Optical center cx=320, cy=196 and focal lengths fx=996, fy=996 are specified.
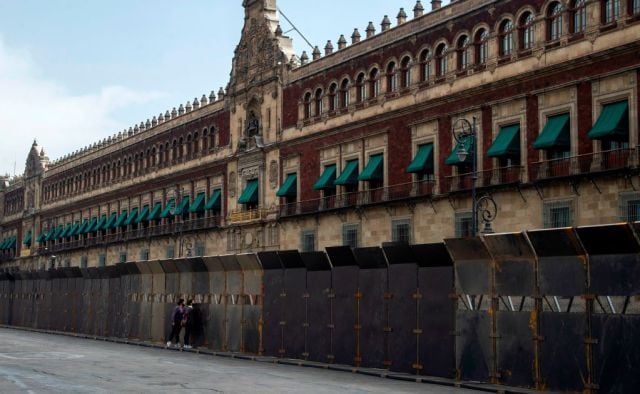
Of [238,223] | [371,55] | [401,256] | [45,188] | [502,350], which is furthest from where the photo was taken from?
[45,188]

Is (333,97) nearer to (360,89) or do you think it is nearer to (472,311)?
(360,89)

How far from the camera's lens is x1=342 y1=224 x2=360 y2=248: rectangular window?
1895 inches

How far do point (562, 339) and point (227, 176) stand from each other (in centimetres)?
4422

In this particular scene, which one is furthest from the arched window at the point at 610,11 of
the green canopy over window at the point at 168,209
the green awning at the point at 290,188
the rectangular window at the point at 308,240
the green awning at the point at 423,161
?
the green canopy over window at the point at 168,209

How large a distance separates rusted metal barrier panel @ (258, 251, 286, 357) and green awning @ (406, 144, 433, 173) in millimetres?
14484

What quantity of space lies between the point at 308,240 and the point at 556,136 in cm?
1884

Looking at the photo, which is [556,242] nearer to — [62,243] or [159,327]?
[159,327]

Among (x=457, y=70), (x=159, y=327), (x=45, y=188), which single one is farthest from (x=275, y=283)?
(x=45, y=188)

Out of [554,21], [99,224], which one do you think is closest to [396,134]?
[554,21]

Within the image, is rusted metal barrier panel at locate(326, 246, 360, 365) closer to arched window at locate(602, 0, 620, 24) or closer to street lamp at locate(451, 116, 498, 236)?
street lamp at locate(451, 116, 498, 236)

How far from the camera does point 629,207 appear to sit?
110 ft

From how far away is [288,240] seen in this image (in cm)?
5416

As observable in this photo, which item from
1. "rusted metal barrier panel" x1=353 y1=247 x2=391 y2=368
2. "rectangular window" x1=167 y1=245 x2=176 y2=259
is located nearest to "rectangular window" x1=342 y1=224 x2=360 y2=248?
"rusted metal barrier panel" x1=353 y1=247 x2=391 y2=368

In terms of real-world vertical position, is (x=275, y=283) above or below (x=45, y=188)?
below
